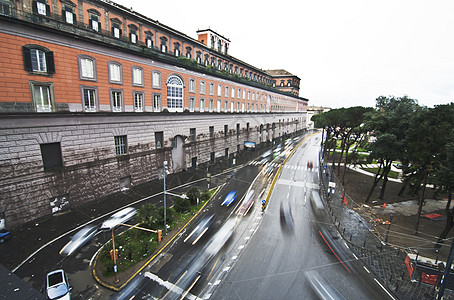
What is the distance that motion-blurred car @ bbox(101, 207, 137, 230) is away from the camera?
19562mm

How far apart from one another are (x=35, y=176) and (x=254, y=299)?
21.1m

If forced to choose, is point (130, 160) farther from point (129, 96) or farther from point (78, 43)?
point (78, 43)

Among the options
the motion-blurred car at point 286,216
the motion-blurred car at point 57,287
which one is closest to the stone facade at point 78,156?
the motion-blurred car at point 57,287

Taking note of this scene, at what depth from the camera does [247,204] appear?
26.3 m

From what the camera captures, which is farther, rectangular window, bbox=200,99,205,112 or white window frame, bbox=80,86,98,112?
rectangular window, bbox=200,99,205,112

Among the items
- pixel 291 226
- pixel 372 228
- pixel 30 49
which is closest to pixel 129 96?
pixel 30 49

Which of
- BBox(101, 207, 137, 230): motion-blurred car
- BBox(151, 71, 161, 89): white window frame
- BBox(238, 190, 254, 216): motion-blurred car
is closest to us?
BBox(101, 207, 137, 230): motion-blurred car

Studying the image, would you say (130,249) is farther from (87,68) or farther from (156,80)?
(156,80)

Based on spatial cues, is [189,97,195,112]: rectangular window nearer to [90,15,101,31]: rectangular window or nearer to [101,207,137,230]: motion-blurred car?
[90,15,101,31]: rectangular window

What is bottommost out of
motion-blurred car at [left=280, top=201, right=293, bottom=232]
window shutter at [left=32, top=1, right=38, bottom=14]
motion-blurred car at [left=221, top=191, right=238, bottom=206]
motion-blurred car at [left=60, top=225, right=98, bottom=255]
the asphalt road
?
the asphalt road

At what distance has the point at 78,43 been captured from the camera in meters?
21.1

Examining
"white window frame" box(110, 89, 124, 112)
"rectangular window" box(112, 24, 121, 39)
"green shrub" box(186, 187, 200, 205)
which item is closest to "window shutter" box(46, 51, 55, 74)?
"white window frame" box(110, 89, 124, 112)

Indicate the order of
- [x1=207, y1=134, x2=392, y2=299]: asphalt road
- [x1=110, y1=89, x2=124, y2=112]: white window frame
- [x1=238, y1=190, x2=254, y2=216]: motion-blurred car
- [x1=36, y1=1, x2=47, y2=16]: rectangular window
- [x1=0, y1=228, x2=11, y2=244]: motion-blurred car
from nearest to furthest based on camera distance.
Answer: [x1=207, y1=134, x2=392, y2=299]: asphalt road < [x1=0, y1=228, x2=11, y2=244]: motion-blurred car < [x1=36, y1=1, x2=47, y2=16]: rectangular window < [x1=238, y1=190, x2=254, y2=216]: motion-blurred car < [x1=110, y1=89, x2=124, y2=112]: white window frame

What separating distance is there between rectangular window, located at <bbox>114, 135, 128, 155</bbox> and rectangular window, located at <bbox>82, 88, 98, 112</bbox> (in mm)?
4298
